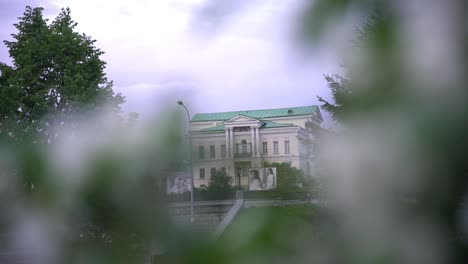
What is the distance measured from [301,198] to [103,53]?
222 millimetres

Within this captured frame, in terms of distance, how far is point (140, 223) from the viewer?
38 cm

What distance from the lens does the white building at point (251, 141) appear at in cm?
31

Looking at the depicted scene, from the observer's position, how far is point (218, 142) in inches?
12.5

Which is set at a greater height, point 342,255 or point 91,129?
point 91,129

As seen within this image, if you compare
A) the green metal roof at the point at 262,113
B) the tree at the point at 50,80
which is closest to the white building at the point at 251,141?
the green metal roof at the point at 262,113

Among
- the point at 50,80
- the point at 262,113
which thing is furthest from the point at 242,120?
the point at 50,80

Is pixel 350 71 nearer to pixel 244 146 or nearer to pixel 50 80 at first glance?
pixel 244 146

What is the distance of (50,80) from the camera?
53 centimetres

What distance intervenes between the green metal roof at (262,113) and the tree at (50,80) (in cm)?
9

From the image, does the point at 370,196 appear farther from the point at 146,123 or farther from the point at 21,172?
the point at 21,172

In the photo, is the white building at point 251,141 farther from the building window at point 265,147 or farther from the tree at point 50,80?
the tree at point 50,80

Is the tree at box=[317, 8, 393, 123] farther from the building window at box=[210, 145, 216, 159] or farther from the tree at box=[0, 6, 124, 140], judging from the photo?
the tree at box=[0, 6, 124, 140]

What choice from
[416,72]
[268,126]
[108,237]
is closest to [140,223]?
[108,237]

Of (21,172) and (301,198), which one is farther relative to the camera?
(21,172)
